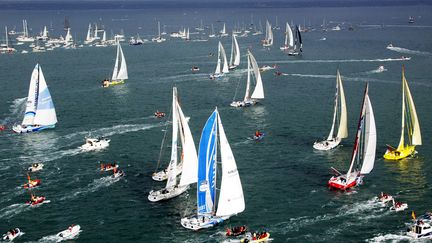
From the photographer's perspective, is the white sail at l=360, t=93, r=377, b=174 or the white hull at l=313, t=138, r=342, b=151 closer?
the white sail at l=360, t=93, r=377, b=174

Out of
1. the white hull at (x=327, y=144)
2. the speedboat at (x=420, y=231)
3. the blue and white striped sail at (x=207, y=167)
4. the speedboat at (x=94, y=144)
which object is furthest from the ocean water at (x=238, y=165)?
the blue and white striped sail at (x=207, y=167)

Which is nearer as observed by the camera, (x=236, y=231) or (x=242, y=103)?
(x=236, y=231)

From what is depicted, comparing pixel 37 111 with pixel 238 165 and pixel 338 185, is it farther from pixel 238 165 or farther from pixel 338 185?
pixel 338 185

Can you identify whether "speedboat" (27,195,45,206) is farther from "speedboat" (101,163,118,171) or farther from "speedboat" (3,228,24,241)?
"speedboat" (101,163,118,171)

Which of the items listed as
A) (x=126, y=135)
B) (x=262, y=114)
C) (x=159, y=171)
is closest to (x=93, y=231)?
(x=159, y=171)

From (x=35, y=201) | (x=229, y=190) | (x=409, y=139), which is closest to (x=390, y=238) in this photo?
(x=229, y=190)

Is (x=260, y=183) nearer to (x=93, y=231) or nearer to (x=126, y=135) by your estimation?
(x=93, y=231)

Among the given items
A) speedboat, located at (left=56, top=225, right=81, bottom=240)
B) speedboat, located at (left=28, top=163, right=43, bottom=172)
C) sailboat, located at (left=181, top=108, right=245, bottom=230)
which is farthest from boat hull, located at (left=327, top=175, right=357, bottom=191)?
speedboat, located at (left=28, top=163, right=43, bottom=172)
